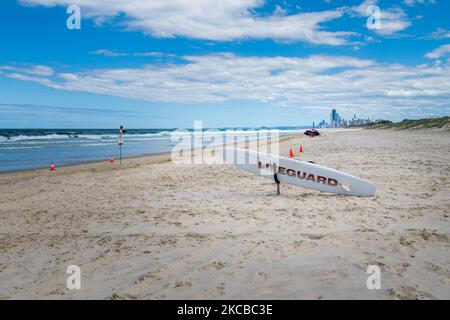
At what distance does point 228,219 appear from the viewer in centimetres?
630

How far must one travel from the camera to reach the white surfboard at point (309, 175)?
7.87 m

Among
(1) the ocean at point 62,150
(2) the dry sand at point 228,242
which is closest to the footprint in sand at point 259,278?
(2) the dry sand at point 228,242

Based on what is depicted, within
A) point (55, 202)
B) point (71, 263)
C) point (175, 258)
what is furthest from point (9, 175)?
point (175, 258)

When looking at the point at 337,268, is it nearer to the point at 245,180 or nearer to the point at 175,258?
the point at 175,258

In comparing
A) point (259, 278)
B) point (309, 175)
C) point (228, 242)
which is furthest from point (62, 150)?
point (259, 278)

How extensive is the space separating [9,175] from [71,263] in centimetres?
1202

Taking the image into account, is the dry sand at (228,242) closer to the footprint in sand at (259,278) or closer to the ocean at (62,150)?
the footprint in sand at (259,278)

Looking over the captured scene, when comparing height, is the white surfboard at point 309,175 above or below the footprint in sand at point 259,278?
above

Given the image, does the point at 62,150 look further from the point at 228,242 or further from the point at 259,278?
the point at 259,278

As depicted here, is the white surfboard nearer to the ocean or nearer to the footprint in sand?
the footprint in sand

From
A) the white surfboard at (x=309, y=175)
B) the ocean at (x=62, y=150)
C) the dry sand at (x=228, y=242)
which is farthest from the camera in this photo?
the ocean at (x=62, y=150)

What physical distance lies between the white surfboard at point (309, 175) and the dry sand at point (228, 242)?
30 centimetres

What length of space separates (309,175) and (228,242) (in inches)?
166
